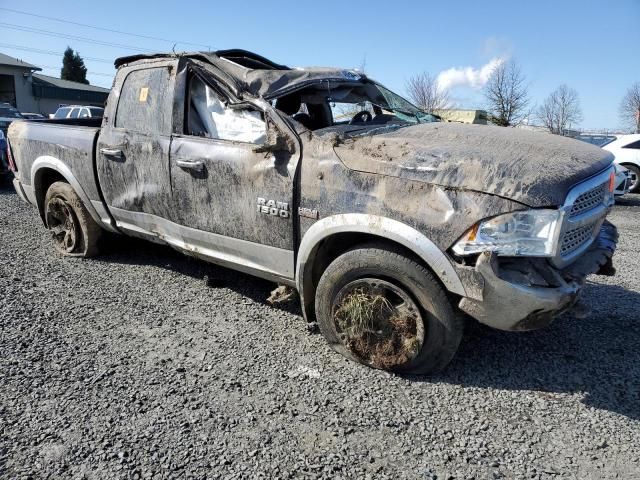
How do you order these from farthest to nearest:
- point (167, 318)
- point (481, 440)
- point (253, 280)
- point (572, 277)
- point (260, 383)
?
1. point (253, 280)
2. point (167, 318)
3. point (260, 383)
4. point (572, 277)
5. point (481, 440)

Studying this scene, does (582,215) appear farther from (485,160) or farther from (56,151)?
(56,151)

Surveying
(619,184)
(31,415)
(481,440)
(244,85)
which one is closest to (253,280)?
(244,85)

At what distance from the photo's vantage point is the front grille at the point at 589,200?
104 inches

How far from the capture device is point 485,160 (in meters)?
2.59

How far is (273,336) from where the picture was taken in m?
3.49

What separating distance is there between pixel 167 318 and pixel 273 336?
90 centimetres

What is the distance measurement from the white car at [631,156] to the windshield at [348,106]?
10.1 m

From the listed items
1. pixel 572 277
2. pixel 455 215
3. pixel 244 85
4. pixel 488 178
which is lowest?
pixel 572 277

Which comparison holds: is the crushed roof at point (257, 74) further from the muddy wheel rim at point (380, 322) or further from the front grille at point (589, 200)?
the front grille at point (589, 200)

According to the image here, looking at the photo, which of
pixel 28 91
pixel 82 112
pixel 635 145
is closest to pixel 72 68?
pixel 28 91

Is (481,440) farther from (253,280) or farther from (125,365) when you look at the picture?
(253,280)

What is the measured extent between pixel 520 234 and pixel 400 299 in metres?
0.80

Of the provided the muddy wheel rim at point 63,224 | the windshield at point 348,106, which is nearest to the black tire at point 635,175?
the windshield at point 348,106

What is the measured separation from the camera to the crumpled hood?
246cm
